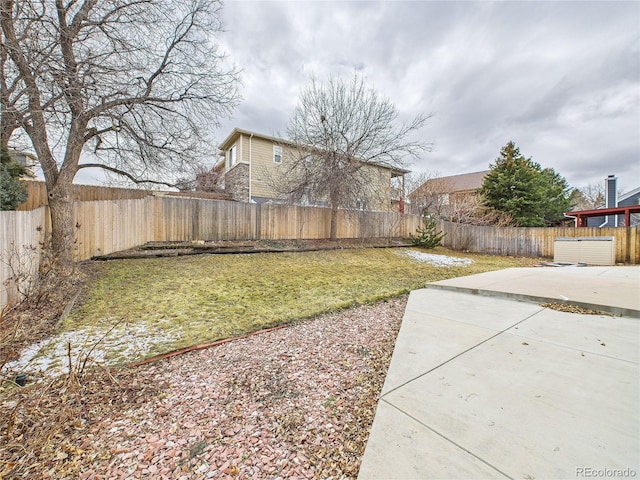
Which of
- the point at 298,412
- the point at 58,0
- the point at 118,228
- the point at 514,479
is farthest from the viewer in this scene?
the point at 118,228

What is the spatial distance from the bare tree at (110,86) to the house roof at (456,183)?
15.2 metres

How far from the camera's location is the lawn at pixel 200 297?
279 centimetres

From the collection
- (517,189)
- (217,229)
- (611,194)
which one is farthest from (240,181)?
(611,194)

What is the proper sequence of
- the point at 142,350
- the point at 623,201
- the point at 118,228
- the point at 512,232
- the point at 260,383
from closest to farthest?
the point at 260,383, the point at 142,350, the point at 118,228, the point at 512,232, the point at 623,201

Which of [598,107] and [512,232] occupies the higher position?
[598,107]

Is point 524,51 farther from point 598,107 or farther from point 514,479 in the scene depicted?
point 514,479

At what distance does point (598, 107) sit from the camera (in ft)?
35.1

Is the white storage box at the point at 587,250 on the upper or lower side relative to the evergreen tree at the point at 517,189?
lower

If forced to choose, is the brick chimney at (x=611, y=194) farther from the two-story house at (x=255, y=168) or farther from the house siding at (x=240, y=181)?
the house siding at (x=240, y=181)

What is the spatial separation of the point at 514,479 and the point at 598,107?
15570 mm

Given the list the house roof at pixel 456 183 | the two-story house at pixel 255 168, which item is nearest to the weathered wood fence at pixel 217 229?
the two-story house at pixel 255 168

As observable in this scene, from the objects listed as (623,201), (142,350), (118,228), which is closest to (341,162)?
(118,228)

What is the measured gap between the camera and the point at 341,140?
10.2 meters

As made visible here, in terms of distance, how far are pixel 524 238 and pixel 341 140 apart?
9.65 m
